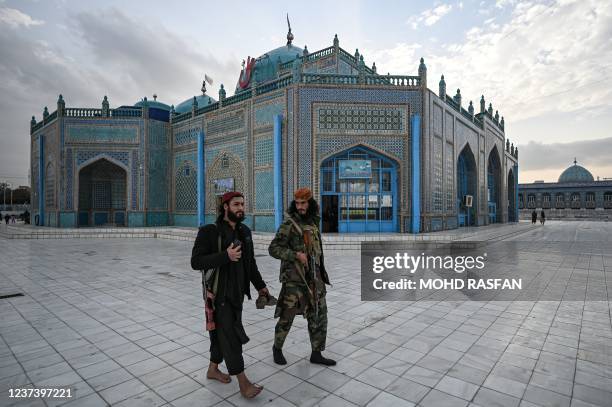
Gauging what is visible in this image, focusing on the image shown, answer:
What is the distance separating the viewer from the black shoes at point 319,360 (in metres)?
2.95

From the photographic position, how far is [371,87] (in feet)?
45.6

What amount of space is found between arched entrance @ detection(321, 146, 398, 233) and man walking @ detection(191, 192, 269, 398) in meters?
11.6

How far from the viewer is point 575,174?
52.0 meters

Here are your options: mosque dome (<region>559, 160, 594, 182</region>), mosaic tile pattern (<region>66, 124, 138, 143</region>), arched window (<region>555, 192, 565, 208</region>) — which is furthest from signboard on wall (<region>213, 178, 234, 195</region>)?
mosque dome (<region>559, 160, 594, 182</region>)

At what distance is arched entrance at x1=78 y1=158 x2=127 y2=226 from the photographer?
1884 centimetres

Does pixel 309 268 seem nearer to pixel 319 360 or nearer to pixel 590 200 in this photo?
pixel 319 360

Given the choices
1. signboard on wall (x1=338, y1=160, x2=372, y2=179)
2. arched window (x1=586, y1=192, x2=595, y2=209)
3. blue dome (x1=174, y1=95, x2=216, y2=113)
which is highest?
blue dome (x1=174, y1=95, x2=216, y2=113)

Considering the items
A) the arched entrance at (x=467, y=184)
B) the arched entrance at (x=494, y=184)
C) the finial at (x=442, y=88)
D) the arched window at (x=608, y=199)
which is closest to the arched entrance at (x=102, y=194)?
the finial at (x=442, y=88)

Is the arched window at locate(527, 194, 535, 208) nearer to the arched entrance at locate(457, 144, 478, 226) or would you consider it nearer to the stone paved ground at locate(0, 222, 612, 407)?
the arched entrance at locate(457, 144, 478, 226)

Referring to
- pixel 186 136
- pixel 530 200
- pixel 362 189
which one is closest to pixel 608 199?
pixel 530 200

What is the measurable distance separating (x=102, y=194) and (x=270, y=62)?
494 inches

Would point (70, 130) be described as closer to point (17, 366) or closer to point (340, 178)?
point (340, 178)

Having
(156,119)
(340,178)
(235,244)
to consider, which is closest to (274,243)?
(235,244)

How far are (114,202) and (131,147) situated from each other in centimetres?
347
